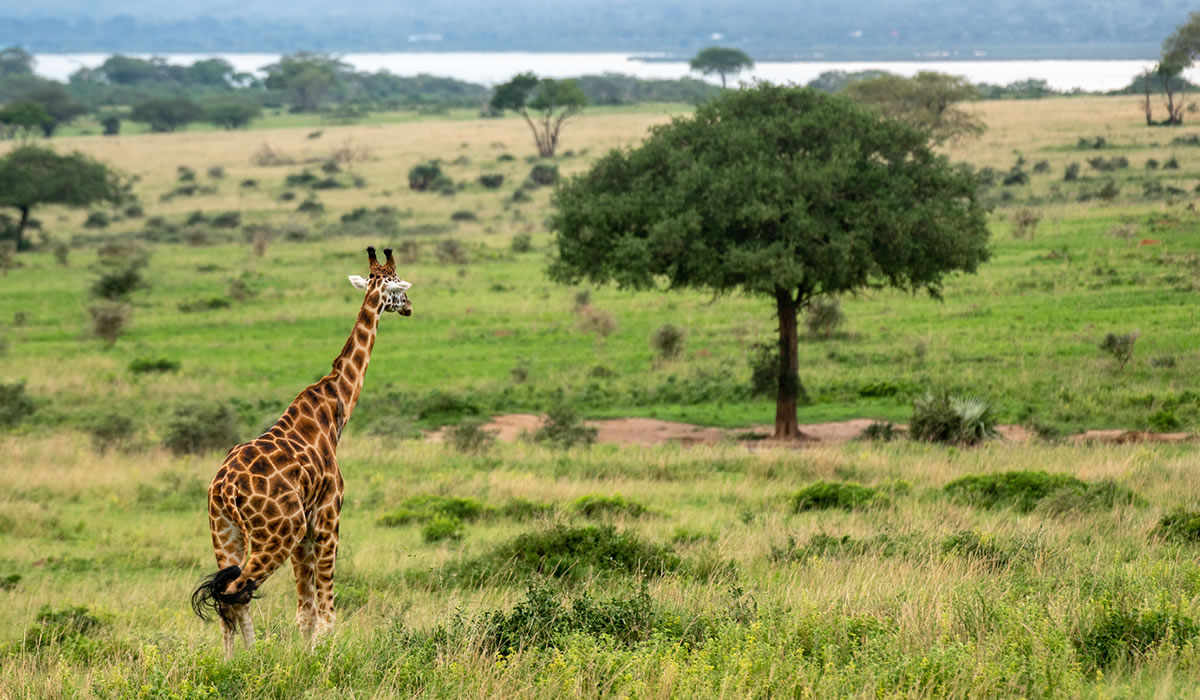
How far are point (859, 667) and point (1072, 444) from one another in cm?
1339

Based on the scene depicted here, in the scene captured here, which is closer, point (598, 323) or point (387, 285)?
point (387, 285)

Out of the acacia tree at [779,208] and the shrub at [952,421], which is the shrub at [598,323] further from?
the shrub at [952,421]

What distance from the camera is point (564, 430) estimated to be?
21266 millimetres

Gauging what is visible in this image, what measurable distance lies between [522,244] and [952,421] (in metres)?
26.9

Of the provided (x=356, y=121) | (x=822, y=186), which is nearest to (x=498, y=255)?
(x=822, y=186)

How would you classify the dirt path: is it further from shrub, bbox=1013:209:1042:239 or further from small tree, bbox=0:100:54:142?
small tree, bbox=0:100:54:142

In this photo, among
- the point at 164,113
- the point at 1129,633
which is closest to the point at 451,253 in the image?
the point at 1129,633

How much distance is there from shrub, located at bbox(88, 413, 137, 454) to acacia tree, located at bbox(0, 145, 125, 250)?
30.0 meters

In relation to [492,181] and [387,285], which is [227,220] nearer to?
[492,181]

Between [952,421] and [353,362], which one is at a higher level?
[353,362]

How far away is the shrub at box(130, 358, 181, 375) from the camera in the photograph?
1094 inches

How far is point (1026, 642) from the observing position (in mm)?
7195

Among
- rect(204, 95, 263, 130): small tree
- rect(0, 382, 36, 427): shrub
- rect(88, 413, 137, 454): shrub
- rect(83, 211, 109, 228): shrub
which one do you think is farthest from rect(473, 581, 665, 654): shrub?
rect(204, 95, 263, 130): small tree

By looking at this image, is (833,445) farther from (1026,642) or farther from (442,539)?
(1026,642)
